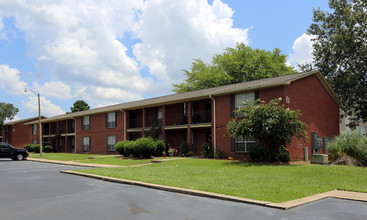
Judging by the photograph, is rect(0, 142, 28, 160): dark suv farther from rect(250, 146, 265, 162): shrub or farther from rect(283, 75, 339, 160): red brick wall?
rect(283, 75, 339, 160): red brick wall

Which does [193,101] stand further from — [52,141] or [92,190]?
[52,141]

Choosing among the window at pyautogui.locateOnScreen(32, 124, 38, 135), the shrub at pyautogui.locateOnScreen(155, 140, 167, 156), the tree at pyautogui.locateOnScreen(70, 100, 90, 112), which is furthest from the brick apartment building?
the tree at pyautogui.locateOnScreen(70, 100, 90, 112)

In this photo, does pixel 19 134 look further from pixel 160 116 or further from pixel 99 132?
pixel 160 116

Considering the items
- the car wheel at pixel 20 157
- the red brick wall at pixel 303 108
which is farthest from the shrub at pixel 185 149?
the car wheel at pixel 20 157

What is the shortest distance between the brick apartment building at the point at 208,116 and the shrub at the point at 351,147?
7.81 feet

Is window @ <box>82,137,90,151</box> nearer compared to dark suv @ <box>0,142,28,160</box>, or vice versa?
dark suv @ <box>0,142,28,160</box>

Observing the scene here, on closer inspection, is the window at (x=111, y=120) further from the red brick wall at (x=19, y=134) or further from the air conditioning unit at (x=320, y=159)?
the red brick wall at (x=19, y=134)

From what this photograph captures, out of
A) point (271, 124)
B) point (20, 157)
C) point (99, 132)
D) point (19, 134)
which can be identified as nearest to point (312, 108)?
point (271, 124)

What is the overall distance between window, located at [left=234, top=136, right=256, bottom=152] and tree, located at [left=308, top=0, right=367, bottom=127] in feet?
47.5

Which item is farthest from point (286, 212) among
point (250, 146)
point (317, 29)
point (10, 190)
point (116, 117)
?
point (317, 29)

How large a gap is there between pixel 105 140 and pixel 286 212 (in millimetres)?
28899

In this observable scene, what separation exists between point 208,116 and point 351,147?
1080cm

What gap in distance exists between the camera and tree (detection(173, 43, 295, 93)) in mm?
42094

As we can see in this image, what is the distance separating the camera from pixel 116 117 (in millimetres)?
32531
